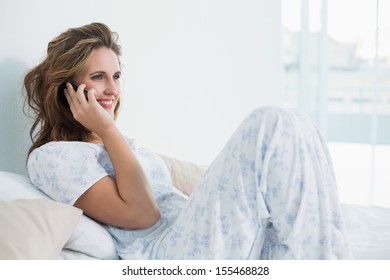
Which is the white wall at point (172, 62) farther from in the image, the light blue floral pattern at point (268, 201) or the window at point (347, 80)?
the light blue floral pattern at point (268, 201)

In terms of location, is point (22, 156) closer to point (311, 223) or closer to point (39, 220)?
point (39, 220)

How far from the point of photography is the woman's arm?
60.7 inches

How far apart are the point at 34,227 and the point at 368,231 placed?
1.02 meters

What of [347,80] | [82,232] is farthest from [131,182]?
[347,80]

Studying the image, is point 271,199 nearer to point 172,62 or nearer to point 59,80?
point 59,80

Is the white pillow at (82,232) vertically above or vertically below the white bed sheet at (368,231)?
above

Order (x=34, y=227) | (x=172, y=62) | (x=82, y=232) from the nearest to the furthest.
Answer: (x=34, y=227), (x=82, y=232), (x=172, y=62)

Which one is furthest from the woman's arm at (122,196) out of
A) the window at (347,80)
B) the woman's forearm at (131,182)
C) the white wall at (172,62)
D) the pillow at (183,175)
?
the window at (347,80)

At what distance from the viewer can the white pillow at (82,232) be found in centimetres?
147

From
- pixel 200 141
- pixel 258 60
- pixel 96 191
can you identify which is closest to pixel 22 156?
pixel 96 191

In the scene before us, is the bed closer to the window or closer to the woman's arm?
the woman's arm

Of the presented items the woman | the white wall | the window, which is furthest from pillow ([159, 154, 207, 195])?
the window

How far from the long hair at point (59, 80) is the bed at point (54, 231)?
0.70ft

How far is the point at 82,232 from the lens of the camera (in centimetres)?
148
